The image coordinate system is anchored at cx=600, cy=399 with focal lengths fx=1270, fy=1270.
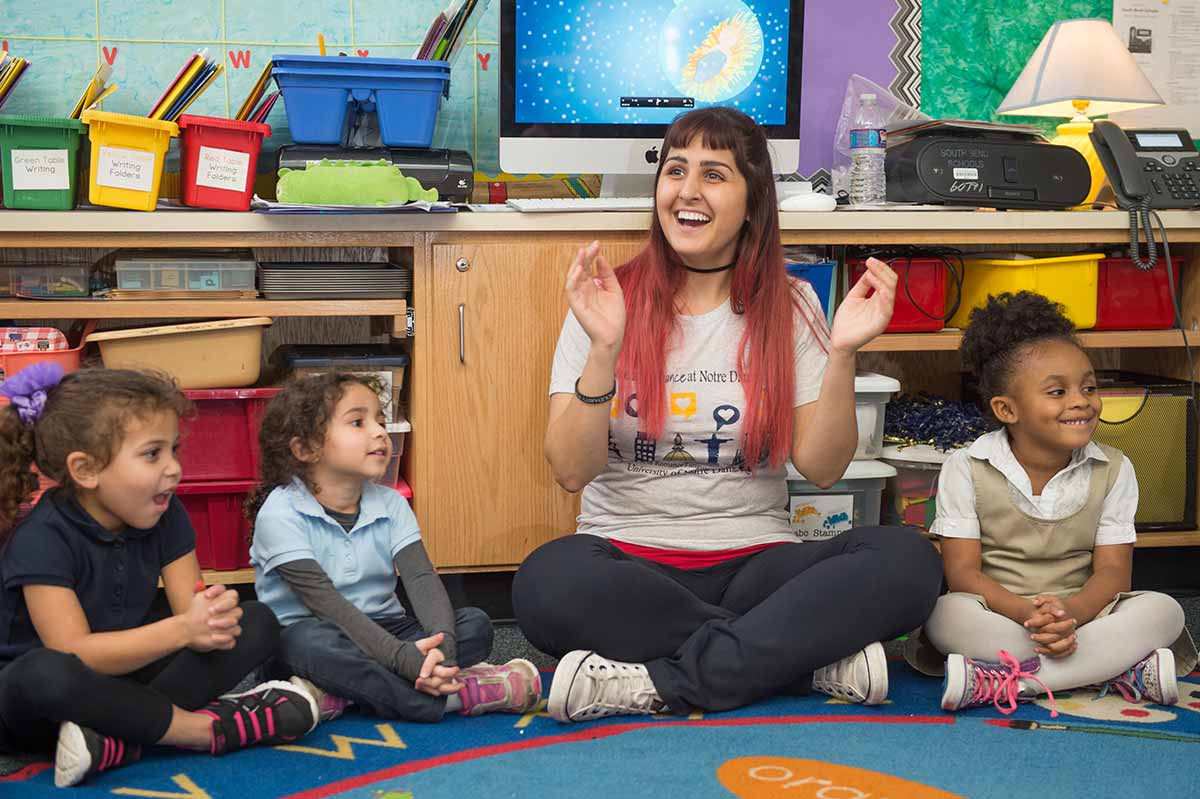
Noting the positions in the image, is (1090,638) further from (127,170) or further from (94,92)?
(94,92)

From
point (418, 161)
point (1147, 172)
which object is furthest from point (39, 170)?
point (1147, 172)

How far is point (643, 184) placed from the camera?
248cm

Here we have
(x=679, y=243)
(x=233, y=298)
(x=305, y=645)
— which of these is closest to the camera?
(x=305, y=645)

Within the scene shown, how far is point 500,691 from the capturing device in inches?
69.4

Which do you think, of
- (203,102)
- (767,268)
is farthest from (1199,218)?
(203,102)

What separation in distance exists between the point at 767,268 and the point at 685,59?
643mm

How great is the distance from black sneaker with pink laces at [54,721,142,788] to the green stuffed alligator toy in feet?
3.05

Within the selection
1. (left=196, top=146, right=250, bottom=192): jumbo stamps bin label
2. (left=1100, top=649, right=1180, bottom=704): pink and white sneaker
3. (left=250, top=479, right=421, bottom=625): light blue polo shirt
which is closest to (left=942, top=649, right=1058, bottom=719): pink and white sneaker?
(left=1100, top=649, right=1180, bottom=704): pink and white sneaker

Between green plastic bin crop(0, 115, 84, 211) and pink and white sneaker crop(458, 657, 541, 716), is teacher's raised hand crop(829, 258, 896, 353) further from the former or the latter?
green plastic bin crop(0, 115, 84, 211)

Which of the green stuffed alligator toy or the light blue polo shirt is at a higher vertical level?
the green stuffed alligator toy

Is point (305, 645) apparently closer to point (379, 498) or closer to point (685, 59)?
point (379, 498)

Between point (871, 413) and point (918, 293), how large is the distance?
244 mm

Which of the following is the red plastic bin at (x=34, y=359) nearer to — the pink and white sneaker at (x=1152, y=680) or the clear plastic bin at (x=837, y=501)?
the clear plastic bin at (x=837, y=501)

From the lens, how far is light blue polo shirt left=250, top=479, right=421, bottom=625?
1793 mm
